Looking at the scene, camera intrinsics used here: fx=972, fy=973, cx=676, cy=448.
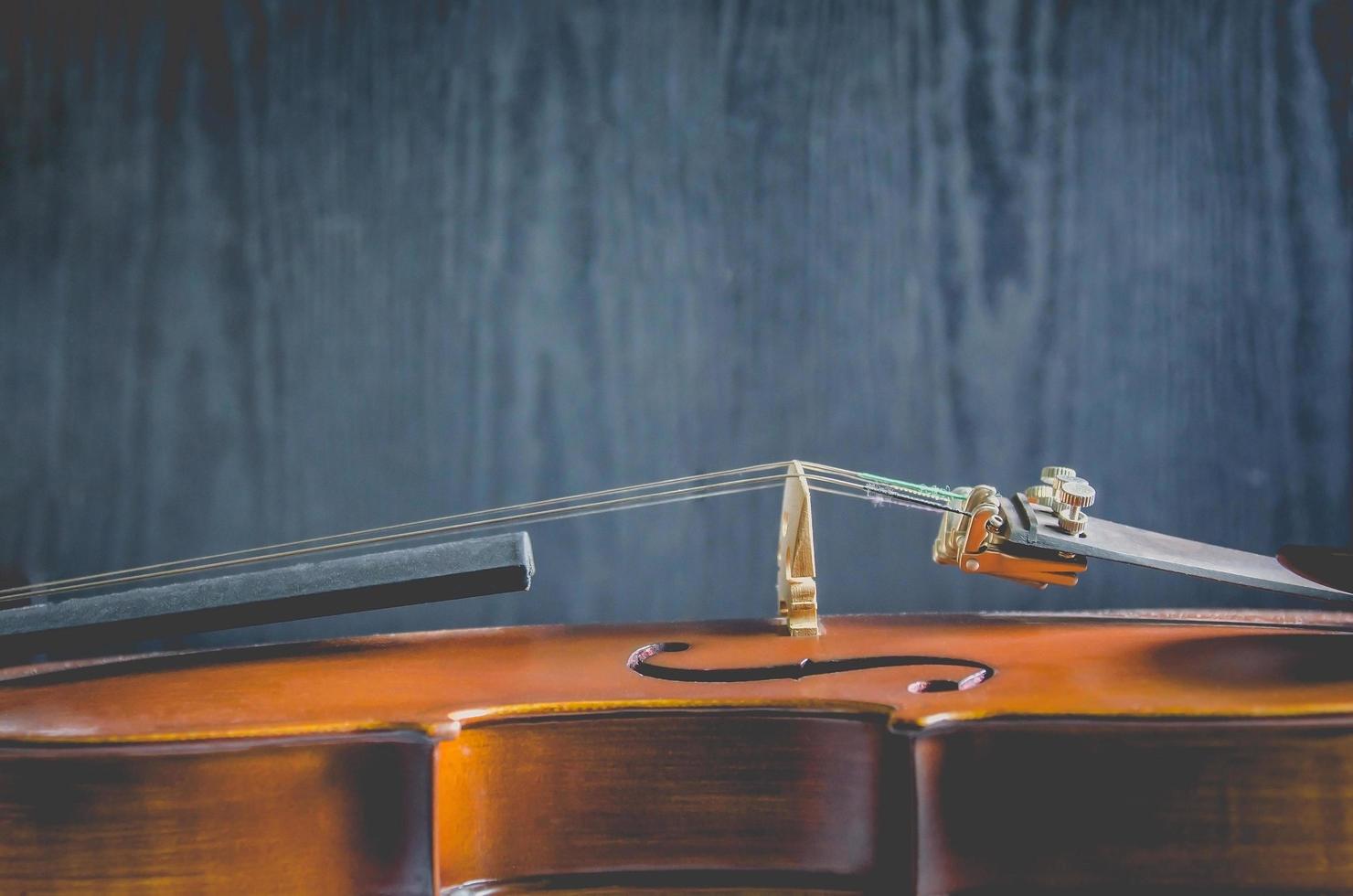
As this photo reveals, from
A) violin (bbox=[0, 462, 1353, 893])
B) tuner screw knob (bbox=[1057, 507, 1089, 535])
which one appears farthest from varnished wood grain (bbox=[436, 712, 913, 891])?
tuner screw knob (bbox=[1057, 507, 1089, 535])

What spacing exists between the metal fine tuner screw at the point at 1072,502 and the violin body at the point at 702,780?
0.59 ft

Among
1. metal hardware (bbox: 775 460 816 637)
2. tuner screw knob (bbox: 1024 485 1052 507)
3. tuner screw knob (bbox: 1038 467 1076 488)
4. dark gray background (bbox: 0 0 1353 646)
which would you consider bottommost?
metal hardware (bbox: 775 460 816 637)

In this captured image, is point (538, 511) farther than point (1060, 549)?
Yes

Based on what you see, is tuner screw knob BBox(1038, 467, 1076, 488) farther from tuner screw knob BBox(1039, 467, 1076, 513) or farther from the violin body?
the violin body

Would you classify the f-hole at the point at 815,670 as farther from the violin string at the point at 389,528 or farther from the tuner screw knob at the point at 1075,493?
the violin string at the point at 389,528

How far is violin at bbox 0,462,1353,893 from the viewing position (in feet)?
2.53

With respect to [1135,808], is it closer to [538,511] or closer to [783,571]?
[783,571]

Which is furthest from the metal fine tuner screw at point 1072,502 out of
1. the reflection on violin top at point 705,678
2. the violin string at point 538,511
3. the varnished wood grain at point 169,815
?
the varnished wood grain at point 169,815

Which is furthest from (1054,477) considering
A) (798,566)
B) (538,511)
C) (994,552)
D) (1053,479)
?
(538,511)

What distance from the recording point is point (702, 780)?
867 mm

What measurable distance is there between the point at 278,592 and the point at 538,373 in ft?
1.50

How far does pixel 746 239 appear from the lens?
134cm

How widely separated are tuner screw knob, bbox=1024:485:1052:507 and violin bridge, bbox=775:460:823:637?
27 centimetres

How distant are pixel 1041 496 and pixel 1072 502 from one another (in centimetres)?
6
